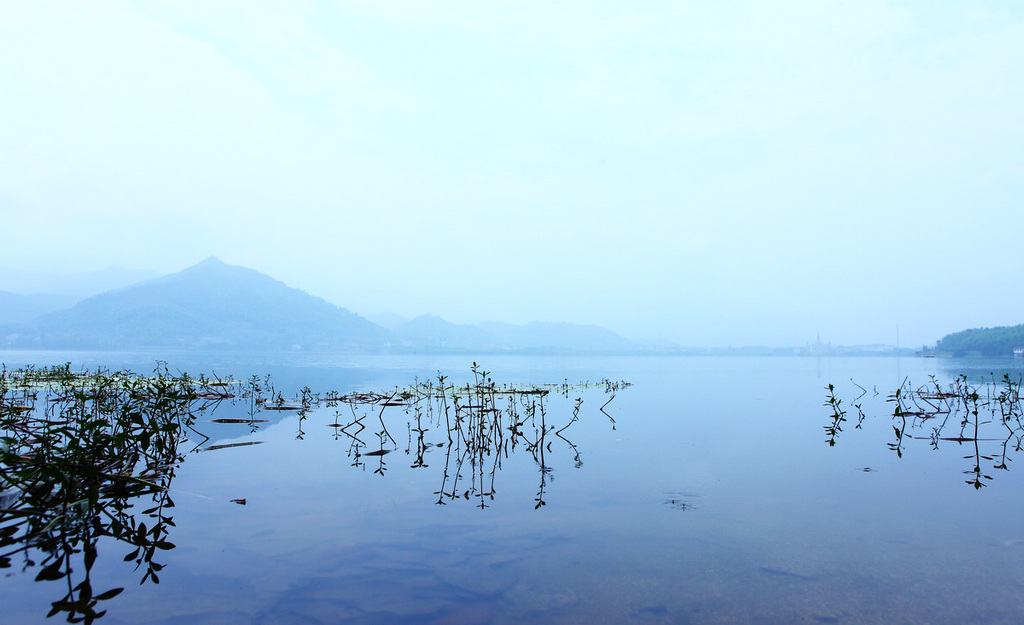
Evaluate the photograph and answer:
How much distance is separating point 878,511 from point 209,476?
38.0 feet

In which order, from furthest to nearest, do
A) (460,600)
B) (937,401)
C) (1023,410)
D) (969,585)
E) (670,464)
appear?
(937,401), (1023,410), (670,464), (969,585), (460,600)

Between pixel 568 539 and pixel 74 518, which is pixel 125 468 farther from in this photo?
pixel 568 539

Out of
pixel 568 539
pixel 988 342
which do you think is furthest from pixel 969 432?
pixel 988 342

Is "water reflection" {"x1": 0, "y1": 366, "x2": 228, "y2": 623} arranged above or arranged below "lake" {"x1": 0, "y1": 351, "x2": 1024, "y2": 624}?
above

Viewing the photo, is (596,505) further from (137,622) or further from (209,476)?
(209,476)

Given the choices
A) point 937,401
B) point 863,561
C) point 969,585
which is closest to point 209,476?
point 863,561

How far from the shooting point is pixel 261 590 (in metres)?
5.75

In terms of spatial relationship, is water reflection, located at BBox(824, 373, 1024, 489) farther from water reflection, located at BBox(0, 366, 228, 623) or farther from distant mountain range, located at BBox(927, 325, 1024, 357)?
distant mountain range, located at BBox(927, 325, 1024, 357)

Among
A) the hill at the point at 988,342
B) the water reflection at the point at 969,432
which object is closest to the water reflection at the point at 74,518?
the water reflection at the point at 969,432

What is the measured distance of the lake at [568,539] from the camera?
17.9 feet

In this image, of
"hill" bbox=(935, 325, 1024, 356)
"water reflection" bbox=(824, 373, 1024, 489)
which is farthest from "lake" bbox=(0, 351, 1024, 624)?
"hill" bbox=(935, 325, 1024, 356)

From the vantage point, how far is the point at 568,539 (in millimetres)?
7340

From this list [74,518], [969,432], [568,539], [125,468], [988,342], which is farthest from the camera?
[988,342]

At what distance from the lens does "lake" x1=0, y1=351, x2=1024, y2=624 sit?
5.45m
